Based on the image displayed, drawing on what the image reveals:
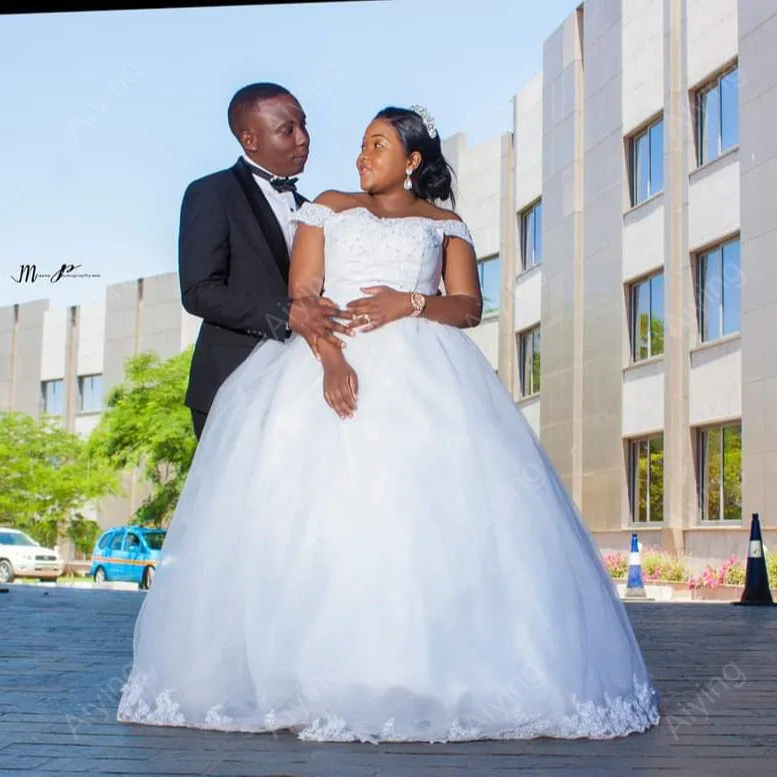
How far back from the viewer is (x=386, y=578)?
4621mm

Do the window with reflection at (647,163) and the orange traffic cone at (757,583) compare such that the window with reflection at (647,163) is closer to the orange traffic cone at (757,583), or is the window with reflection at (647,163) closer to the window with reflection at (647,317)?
the window with reflection at (647,317)

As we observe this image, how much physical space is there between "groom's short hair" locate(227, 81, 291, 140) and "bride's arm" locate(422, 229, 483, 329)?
2.93 feet

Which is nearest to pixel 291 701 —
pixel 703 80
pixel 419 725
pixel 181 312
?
pixel 419 725

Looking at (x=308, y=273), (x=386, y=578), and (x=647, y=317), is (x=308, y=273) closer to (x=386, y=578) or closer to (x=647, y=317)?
(x=386, y=578)

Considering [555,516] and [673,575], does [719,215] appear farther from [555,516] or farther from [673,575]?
[555,516]

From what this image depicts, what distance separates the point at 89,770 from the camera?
12.7 ft

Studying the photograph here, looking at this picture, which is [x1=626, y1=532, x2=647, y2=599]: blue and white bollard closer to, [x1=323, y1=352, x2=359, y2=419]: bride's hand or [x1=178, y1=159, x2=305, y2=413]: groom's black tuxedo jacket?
[x1=178, y1=159, x2=305, y2=413]: groom's black tuxedo jacket

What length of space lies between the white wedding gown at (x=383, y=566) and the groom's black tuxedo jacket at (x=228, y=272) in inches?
9.2

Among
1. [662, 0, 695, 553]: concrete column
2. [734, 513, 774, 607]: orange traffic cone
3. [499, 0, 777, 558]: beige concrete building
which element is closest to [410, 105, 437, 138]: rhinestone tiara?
[734, 513, 774, 607]: orange traffic cone

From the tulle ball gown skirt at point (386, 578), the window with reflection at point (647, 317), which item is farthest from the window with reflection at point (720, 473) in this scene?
the tulle ball gown skirt at point (386, 578)

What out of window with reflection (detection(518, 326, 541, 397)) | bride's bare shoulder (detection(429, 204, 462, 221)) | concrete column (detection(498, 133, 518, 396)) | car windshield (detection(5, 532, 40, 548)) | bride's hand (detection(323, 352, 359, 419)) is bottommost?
car windshield (detection(5, 532, 40, 548))

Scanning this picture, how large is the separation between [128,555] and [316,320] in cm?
2793

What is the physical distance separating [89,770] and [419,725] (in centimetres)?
112

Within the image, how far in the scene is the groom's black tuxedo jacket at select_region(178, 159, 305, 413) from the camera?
5227 millimetres
